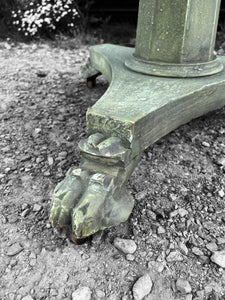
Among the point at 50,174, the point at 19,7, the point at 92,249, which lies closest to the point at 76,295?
the point at 92,249

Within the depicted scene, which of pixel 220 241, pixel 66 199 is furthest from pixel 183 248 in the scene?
pixel 66 199

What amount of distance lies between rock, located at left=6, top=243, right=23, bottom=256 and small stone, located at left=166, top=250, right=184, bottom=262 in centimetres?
59

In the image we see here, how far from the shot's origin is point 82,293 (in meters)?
1.14

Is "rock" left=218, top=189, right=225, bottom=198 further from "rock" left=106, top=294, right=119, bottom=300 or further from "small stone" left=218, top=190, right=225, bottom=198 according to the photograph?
"rock" left=106, top=294, right=119, bottom=300

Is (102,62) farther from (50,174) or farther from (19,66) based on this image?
(19,66)

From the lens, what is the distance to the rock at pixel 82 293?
1127 millimetres

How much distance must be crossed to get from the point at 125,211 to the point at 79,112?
3.83 ft

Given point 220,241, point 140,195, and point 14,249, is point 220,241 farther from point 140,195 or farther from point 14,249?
point 14,249

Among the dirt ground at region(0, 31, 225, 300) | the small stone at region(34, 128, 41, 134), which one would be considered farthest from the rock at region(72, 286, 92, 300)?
the small stone at region(34, 128, 41, 134)

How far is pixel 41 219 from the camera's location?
57.1 inches

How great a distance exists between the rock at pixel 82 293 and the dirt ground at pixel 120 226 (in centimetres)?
1

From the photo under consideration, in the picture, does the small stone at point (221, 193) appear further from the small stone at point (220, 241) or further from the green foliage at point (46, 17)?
the green foliage at point (46, 17)

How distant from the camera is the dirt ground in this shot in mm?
1184

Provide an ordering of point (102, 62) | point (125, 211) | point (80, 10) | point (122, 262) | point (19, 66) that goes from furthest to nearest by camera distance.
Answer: point (80, 10) → point (19, 66) → point (102, 62) → point (125, 211) → point (122, 262)
